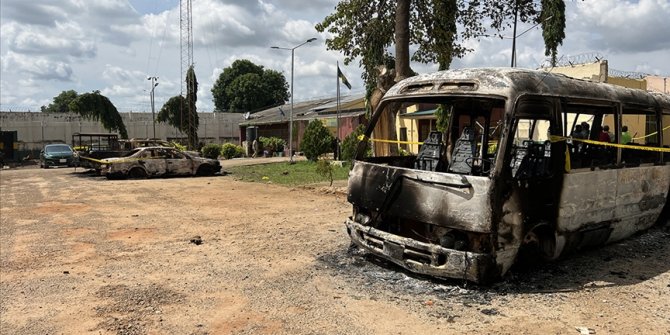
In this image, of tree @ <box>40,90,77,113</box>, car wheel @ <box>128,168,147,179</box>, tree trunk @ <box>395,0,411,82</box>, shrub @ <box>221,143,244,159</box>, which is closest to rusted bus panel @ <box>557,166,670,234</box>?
tree trunk @ <box>395,0,411,82</box>

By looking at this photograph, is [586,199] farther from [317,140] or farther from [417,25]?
[317,140]

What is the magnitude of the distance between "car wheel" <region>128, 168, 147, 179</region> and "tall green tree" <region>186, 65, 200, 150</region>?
2645 centimetres

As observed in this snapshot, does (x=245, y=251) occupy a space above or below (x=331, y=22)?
below

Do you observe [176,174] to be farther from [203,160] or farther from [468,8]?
[468,8]

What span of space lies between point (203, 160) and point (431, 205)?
58.5 ft

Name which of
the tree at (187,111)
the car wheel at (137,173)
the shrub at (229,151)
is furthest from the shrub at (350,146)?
the tree at (187,111)

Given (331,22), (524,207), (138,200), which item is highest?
(331,22)

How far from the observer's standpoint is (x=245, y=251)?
25.0 ft

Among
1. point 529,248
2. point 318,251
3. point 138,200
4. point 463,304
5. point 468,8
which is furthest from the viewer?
point 468,8

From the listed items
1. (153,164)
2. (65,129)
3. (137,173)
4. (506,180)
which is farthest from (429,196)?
(65,129)

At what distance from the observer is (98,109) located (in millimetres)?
42750

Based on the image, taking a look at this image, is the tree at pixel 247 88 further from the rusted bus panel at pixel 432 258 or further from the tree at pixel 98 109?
the rusted bus panel at pixel 432 258

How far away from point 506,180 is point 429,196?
2.65ft

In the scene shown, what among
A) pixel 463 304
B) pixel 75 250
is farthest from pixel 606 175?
pixel 75 250
